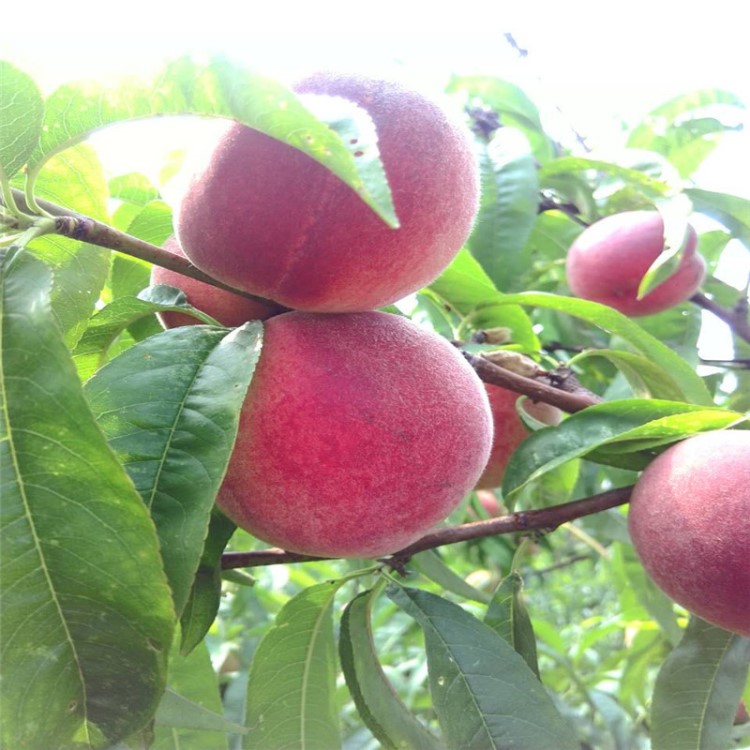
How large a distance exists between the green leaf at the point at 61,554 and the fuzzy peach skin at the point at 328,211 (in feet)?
0.80

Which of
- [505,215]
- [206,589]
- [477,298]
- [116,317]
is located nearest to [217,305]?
[116,317]

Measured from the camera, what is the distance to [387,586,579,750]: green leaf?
95 centimetres

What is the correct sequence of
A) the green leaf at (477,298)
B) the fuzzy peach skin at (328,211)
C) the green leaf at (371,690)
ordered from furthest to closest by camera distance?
1. the green leaf at (477,298)
2. the green leaf at (371,690)
3. the fuzzy peach skin at (328,211)

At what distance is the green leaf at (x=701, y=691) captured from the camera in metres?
1.16

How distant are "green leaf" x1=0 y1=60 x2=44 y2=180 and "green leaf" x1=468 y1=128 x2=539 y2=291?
1093 millimetres

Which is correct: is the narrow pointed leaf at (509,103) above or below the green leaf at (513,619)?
above

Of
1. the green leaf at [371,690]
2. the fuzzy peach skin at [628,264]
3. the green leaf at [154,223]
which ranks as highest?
the green leaf at [154,223]

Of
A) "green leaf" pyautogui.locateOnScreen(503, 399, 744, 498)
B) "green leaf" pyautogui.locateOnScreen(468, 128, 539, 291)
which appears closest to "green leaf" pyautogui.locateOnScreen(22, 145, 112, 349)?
"green leaf" pyautogui.locateOnScreen(503, 399, 744, 498)

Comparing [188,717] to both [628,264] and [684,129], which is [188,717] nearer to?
[628,264]

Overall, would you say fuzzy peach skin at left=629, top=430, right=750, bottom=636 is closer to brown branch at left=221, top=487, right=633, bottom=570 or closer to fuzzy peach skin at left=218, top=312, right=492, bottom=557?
brown branch at left=221, top=487, right=633, bottom=570

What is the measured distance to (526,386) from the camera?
1224 mm

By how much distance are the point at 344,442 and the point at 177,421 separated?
→ 0.17 metres

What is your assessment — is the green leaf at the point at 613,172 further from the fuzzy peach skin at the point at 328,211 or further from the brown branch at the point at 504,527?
the fuzzy peach skin at the point at 328,211

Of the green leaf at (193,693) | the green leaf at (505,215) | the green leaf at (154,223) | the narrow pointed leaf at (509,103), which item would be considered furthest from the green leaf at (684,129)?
the green leaf at (193,693)
